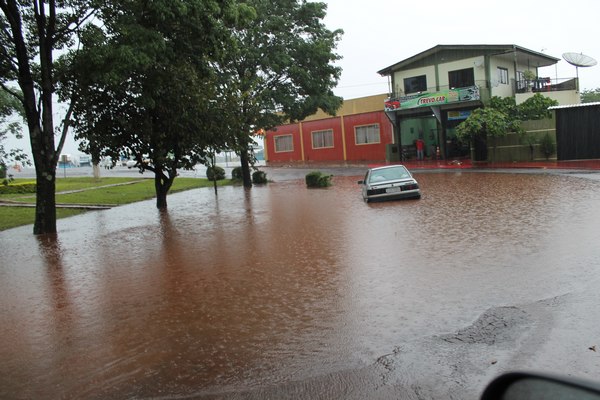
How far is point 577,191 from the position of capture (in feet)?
54.1

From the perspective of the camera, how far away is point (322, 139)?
46812 millimetres

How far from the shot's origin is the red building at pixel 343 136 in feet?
139

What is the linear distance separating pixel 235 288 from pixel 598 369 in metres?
4.70

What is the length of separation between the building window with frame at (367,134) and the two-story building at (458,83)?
91.3 inches

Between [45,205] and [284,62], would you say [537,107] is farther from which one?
[45,205]

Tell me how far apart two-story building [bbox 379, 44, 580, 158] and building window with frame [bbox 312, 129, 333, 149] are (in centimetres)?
712

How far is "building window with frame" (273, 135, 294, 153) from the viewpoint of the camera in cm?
4969

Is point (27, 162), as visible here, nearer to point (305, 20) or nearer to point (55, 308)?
point (55, 308)

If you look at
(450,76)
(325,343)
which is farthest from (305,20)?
(325,343)

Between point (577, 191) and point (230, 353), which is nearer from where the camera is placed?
point (230, 353)

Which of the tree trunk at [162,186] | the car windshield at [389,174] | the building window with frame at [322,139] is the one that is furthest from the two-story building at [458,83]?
the tree trunk at [162,186]

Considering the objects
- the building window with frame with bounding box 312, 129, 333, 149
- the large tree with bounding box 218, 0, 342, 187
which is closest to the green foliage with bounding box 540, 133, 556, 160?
the large tree with bounding box 218, 0, 342, 187

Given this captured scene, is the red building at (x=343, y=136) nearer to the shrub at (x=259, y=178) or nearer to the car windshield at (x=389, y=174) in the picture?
the shrub at (x=259, y=178)

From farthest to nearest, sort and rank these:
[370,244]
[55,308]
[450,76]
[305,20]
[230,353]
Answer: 1. [450,76]
2. [305,20]
3. [370,244]
4. [55,308]
5. [230,353]
